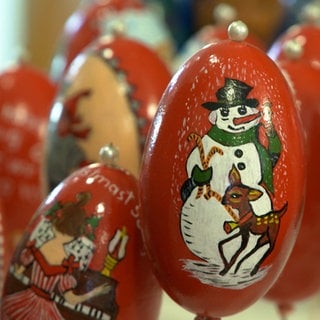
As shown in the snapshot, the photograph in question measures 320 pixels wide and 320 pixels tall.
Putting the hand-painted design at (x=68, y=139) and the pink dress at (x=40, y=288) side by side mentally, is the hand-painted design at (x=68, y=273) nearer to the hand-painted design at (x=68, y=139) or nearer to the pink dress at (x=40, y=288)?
the pink dress at (x=40, y=288)

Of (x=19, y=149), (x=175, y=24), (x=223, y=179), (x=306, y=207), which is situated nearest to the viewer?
(x=223, y=179)

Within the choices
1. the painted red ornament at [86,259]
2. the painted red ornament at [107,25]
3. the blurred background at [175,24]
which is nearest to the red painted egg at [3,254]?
the painted red ornament at [86,259]

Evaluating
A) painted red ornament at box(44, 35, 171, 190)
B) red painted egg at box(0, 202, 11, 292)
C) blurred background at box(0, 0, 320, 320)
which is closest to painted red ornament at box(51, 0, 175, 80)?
blurred background at box(0, 0, 320, 320)

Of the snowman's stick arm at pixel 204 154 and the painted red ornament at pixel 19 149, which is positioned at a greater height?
the painted red ornament at pixel 19 149

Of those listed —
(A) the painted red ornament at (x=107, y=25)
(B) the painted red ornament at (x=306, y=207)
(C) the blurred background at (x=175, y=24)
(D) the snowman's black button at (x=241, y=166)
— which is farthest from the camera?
(A) the painted red ornament at (x=107, y=25)

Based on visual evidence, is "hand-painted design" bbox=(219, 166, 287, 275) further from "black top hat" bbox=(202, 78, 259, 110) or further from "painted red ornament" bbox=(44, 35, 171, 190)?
"painted red ornament" bbox=(44, 35, 171, 190)

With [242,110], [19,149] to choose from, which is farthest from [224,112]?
[19,149]

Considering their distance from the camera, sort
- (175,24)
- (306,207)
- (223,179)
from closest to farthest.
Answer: (223,179) < (306,207) < (175,24)

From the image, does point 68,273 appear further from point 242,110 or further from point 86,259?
point 242,110
